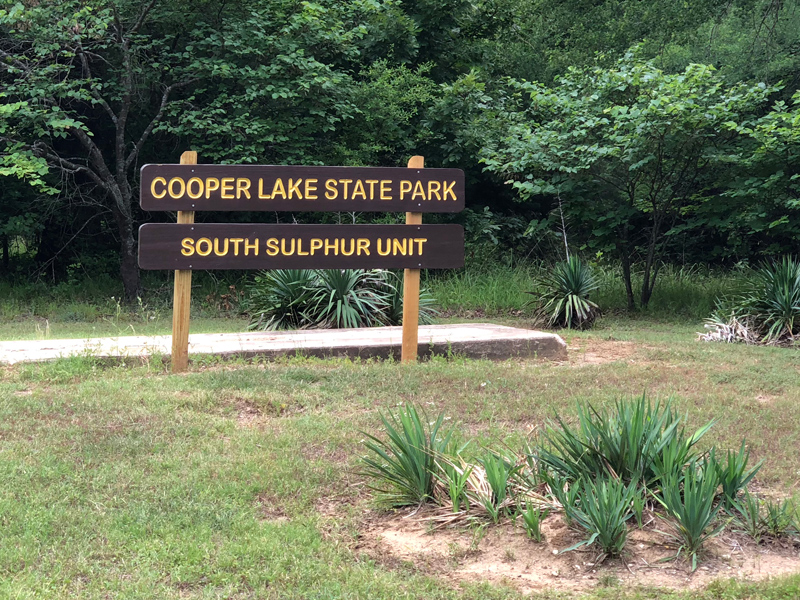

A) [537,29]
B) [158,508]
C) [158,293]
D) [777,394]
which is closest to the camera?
[158,508]

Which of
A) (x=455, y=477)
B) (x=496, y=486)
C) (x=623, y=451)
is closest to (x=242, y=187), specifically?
(x=455, y=477)

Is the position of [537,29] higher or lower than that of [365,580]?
higher

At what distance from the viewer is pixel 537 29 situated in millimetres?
21922

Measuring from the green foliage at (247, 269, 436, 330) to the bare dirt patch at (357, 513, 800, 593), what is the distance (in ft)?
21.2

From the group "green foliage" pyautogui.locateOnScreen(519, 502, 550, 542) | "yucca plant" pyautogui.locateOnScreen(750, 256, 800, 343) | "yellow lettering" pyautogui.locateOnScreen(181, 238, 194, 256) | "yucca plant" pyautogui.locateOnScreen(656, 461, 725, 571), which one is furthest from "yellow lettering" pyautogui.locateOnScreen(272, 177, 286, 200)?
"yucca plant" pyautogui.locateOnScreen(750, 256, 800, 343)

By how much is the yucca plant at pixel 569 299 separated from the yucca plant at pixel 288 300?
352cm

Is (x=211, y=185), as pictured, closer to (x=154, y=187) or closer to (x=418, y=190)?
(x=154, y=187)

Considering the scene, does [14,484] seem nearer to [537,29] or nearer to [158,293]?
[158,293]

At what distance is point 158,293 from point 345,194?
9164 millimetres

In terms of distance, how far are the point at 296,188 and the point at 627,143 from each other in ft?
21.9

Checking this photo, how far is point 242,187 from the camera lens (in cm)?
736

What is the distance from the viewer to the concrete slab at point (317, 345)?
752 centimetres

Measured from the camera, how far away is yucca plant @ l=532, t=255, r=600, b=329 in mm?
11531

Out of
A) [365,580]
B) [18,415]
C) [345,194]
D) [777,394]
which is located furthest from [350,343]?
[365,580]
